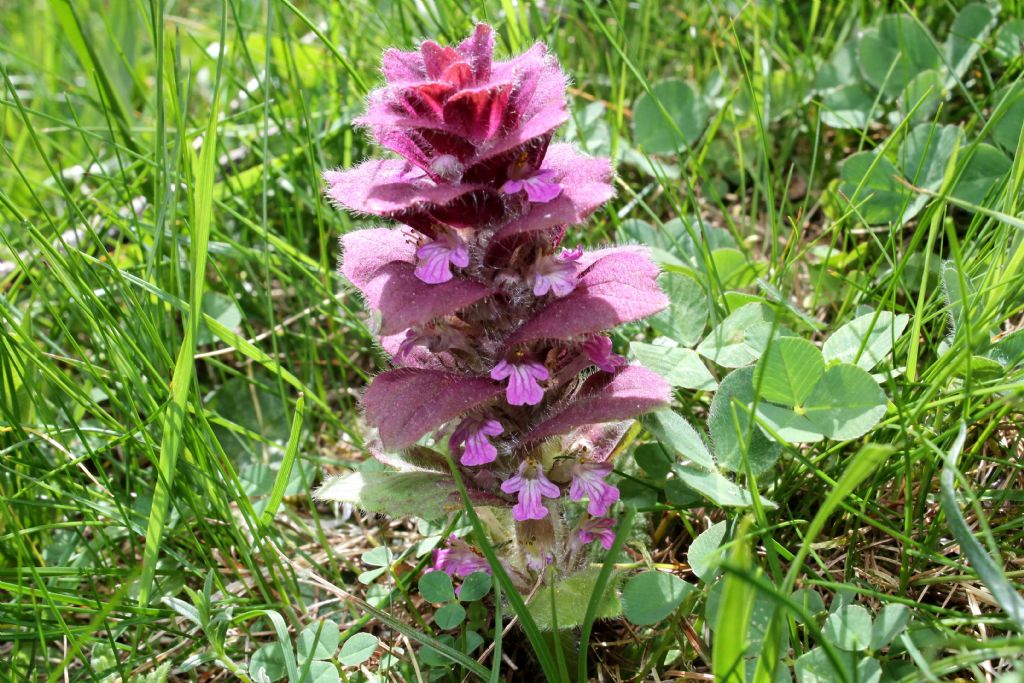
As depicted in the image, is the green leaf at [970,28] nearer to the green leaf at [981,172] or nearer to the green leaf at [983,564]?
the green leaf at [981,172]

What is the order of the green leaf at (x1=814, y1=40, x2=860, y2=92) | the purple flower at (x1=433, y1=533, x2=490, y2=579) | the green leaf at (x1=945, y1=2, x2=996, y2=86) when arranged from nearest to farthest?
the purple flower at (x1=433, y1=533, x2=490, y2=579) → the green leaf at (x1=945, y1=2, x2=996, y2=86) → the green leaf at (x1=814, y1=40, x2=860, y2=92)

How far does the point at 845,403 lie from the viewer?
1955 millimetres

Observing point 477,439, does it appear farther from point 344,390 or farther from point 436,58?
point 344,390

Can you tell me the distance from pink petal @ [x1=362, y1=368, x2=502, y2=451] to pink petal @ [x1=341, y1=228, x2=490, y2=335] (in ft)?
0.65

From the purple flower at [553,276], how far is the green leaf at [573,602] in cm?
69

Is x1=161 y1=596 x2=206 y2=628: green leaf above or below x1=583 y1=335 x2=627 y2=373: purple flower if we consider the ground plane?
below

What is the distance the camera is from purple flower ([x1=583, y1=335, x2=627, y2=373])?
1851mm

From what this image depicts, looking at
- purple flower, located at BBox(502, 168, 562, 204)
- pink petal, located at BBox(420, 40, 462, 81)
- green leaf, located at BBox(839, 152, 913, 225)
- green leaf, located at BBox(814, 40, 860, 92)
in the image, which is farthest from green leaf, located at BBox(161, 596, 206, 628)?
green leaf, located at BBox(814, 40, 860, 92)

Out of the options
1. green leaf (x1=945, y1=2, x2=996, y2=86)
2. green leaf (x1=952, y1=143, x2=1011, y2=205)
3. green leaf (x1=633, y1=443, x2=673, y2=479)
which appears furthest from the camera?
green leaf (x1=945, y1=2, x2=996, y2=86)

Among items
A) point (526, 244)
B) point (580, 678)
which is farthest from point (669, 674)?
point (526, 244)

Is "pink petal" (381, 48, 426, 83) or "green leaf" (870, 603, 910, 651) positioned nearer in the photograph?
"green leaf" (870, 603, 910, 651)

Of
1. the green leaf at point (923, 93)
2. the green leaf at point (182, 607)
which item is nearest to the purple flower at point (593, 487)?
the green leaf at point (182, 607)

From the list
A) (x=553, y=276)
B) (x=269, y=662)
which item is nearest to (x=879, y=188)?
(x=553, y=276)

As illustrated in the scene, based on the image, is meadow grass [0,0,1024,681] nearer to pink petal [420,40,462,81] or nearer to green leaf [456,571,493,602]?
green leaf [456,571,493,602]
